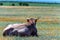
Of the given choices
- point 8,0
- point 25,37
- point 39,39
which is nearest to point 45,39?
point 39,39

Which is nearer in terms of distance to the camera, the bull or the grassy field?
the bull

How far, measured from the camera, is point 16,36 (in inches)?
685

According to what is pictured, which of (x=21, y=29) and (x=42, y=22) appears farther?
(x=42, y=22)

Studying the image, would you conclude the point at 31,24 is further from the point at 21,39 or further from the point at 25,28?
the point at 21,39

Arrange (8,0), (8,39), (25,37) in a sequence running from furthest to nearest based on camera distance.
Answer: (8,0), (25,37), (8,39)

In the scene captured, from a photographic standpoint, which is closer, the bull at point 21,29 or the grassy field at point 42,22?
the bull at point 21,29

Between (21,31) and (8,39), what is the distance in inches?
61.2

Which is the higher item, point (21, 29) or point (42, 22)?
point (21, 29)

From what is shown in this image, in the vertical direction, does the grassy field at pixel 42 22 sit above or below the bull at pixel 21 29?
below

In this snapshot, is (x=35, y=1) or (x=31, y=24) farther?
(x=35, y=1)

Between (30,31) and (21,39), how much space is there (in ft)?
5.27

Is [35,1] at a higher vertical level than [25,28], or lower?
lower

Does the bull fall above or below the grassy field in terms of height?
above

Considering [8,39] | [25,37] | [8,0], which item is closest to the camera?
[8,39]
